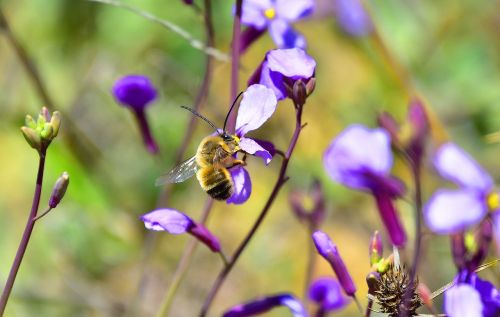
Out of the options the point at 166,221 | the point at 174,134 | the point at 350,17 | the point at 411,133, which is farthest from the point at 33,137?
the point at 350,17

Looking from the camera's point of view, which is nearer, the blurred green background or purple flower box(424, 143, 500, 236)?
purple flower box(424, 143, 500, 236)

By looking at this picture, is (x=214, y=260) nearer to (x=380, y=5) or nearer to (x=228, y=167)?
(x=380, y=5)

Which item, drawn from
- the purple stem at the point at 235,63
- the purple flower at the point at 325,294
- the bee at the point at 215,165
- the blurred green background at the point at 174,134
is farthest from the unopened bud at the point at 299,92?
the blurred green background at the point at 174,134

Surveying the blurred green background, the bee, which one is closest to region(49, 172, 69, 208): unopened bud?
the bee

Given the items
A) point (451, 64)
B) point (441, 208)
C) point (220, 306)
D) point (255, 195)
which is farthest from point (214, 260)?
point (441, 208)

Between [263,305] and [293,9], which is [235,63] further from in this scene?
[263,305]

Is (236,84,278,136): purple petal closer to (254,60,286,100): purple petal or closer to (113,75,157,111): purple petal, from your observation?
(254,60,286,100): purple petal

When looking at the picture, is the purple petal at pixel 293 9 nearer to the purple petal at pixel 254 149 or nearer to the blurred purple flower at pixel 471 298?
the purple petal at pixel 254 149

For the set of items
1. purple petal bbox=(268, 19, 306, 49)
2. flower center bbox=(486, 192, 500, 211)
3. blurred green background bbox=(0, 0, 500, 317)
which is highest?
blurred green background bbox=(0, 0, 500, 317)
